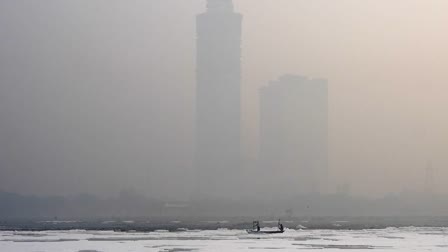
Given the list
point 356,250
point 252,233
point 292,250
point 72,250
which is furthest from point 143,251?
point 252,233

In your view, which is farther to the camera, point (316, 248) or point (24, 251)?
point (316, 248)

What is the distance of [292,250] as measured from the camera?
236 feet

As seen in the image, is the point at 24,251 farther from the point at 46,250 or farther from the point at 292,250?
the point at 292,250

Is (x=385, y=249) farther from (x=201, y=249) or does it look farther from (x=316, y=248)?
(x=201, y=249)

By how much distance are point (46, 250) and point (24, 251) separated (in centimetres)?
219

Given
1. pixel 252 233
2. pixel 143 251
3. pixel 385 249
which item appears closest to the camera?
pixel 143 251

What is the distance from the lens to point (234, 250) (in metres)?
69.4

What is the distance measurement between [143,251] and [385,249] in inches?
914

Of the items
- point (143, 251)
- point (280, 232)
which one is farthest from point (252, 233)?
point (143, 251)

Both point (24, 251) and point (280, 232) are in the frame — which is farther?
point (280, 232)

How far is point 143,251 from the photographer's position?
68625 millimetres

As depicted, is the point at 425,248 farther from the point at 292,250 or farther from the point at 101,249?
the point at 101,249

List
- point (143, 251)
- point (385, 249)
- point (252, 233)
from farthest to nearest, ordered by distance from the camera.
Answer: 1. point (252, 233)
2. point (385, 249)
3. point (143, 251)

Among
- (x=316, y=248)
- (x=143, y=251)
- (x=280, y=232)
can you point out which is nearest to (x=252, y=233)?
(x=280, y=232)
